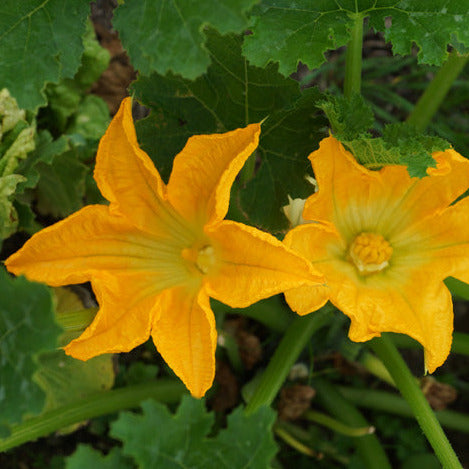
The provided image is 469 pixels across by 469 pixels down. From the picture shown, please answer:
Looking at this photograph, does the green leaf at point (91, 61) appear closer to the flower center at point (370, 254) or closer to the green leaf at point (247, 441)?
the flower center at point (370, 254)

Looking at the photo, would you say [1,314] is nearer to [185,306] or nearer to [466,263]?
[185,306]

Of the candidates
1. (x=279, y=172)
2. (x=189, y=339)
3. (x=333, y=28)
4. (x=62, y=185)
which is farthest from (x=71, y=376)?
(x=333, y=28)

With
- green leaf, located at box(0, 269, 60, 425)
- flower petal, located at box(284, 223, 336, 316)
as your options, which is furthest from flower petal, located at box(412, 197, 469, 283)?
green leaf, located at box(0, 269, 60, 425)

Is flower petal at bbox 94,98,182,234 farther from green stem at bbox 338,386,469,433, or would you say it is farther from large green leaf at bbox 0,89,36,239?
green stem at bbox 338,386,469,433

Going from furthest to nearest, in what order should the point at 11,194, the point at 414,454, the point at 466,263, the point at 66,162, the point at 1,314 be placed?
the point at 414,454 < the point at 66,162 < the point at 11,194 < the point at 466,263 < the point at 1,314

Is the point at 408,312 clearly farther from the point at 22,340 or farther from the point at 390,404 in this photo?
the point at 390,404

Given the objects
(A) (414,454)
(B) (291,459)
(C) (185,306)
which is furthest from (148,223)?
(A) (414,454)
